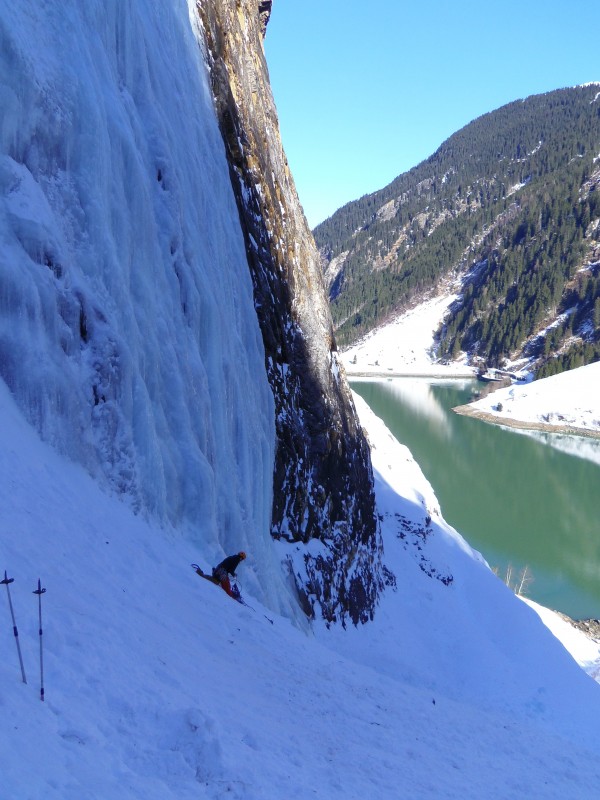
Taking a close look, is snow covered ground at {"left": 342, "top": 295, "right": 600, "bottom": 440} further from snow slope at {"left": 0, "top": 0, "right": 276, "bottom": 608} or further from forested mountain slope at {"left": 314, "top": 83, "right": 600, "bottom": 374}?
snow slope at {"left": 0, "top": 0, "right": 276, "bottom": 608}

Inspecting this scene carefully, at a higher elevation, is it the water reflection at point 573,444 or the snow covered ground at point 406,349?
the snow covered ground at point 406,349

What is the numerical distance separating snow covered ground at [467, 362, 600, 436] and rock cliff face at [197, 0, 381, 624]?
182ft

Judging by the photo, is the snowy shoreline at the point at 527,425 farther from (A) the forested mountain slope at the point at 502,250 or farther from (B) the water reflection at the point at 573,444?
(A) the forested mountain slope at the point at 502,250

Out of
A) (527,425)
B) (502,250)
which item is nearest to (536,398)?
(527,425)

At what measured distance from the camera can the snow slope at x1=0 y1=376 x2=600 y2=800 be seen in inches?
152

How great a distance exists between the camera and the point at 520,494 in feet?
145

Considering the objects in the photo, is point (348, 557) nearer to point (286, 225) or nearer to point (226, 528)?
point (226, 528)

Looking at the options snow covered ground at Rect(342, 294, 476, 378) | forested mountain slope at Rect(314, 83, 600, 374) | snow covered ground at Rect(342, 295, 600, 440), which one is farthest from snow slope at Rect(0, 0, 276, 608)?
snow covered ground at Rect(342, 294, 476, 378)

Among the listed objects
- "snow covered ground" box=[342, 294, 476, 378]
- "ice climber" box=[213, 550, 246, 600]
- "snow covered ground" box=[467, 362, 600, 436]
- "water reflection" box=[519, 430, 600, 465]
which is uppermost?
"ice climber" box=[213, 550, 246, 600]

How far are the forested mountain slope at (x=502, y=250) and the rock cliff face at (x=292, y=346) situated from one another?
82825mm

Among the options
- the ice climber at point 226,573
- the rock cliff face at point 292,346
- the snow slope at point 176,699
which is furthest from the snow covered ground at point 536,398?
the ice climber at point 226,573

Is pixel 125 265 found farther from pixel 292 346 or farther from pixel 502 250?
pixel 502 250

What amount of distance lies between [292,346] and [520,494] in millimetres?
32814

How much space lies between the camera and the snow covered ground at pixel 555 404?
225 ft
